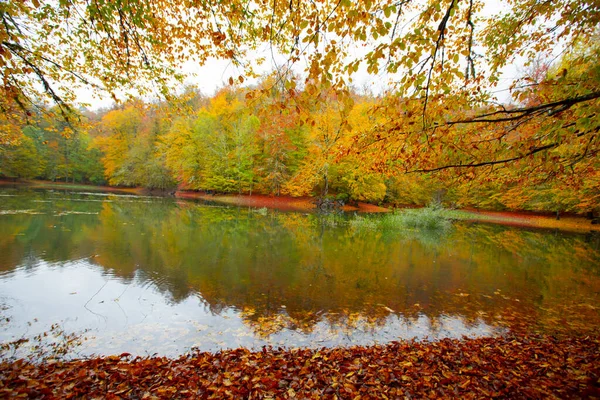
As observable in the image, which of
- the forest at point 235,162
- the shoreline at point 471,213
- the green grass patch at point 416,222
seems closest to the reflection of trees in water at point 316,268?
the green grass patch at point 416,222

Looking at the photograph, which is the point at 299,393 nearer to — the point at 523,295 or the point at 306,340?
the point at 306,340

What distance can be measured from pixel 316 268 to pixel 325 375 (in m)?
4.99

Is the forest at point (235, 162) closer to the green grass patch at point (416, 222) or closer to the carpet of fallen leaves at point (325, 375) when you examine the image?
the green grass patch at point (416, 222)

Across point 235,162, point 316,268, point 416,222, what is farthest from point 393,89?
point 235,162

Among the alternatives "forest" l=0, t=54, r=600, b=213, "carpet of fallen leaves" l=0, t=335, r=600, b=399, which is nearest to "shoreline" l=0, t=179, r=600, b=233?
"forest" l=0, t=54, r=600, b=213

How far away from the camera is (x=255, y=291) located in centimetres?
A: 606

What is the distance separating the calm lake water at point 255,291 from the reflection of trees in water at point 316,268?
0.04 meters

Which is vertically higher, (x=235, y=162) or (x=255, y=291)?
(x=235, y=162)

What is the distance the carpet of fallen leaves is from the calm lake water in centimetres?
57

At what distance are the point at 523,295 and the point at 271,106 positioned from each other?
25.8ft

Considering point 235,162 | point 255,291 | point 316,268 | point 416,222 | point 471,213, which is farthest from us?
point 235,162

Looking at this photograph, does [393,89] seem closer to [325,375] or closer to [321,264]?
[325,375]

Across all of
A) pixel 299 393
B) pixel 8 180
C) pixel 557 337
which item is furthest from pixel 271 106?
pixel 8 180

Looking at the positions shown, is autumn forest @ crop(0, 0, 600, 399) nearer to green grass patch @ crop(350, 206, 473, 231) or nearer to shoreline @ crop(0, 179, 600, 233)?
green grass patch @ crop(350, 206, 473, 231)
